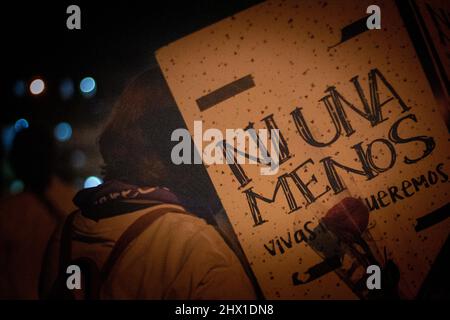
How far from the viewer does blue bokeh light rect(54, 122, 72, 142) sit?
2.37 metres

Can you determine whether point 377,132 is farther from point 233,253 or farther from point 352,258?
point 233,253

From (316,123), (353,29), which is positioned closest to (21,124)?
(316,123)

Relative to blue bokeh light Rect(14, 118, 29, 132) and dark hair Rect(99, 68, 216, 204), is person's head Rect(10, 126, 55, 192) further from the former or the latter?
dark hair Rect(99, 68, 216, 204)

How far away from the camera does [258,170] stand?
7.69 ft

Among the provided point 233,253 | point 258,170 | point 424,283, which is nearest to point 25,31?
point 258,170

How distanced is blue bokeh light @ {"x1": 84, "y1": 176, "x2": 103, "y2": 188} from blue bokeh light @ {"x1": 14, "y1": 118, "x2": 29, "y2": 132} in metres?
0.56

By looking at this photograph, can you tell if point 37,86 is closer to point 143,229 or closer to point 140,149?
point 140,149

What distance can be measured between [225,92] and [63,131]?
1.11 metres

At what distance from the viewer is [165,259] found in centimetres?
234

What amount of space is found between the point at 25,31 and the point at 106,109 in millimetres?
787

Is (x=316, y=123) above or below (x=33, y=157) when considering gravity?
below

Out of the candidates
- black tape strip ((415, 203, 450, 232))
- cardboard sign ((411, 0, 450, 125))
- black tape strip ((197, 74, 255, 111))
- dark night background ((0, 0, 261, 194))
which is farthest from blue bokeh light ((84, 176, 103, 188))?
cardboard sign ((411, 0, 450, 125))

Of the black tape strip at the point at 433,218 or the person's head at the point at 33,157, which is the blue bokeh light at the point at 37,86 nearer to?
the person's head at the point at 33,157
